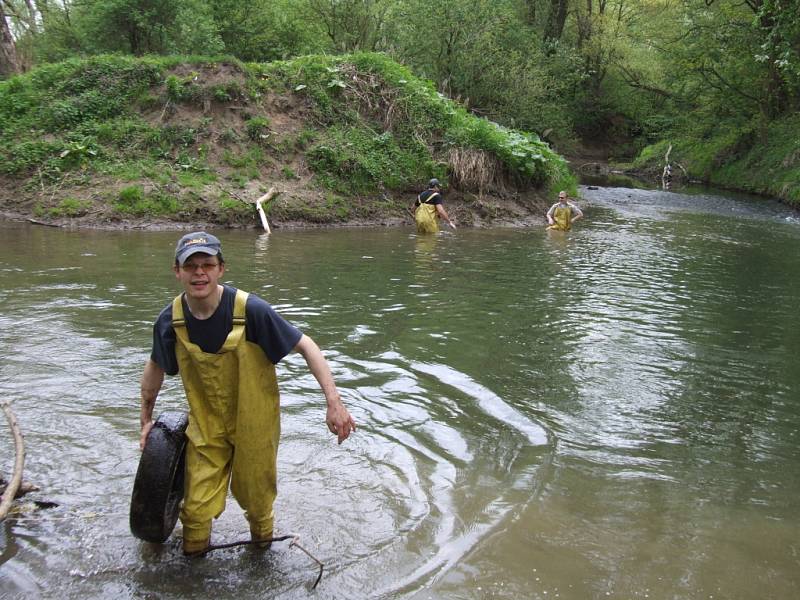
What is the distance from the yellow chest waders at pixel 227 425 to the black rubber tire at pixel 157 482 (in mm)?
86

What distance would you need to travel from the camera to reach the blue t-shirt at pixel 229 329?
3.67 m

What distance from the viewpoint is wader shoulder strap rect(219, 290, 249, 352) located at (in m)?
3.65

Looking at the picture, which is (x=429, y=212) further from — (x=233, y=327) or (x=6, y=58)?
(x=6, y=58)

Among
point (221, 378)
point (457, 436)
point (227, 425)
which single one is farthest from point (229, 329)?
point (457, 436)

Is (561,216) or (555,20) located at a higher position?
(555,20)

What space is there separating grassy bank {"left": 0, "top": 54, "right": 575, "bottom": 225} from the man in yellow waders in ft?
43.9

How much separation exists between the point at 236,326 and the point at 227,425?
57cm

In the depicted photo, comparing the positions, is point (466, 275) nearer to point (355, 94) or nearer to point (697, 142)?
point (355, 94)

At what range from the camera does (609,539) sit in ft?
13.8

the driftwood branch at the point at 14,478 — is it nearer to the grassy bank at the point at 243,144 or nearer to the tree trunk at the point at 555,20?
the grassy bank at the point at 243,144

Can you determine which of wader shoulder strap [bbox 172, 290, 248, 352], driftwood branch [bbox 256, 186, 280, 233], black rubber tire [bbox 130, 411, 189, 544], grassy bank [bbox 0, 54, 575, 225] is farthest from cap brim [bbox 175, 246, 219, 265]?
grassy bank [bbox 0, 54, 575, 225]

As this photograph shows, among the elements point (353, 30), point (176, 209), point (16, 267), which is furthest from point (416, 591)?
point (353, 30)

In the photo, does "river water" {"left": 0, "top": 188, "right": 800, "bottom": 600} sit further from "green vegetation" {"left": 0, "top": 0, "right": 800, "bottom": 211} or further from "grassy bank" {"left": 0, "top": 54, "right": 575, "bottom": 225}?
"green vegetation" {"left": 0, "top": 0, "right": 800, "bottom": 211}

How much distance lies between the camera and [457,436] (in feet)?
18.9
